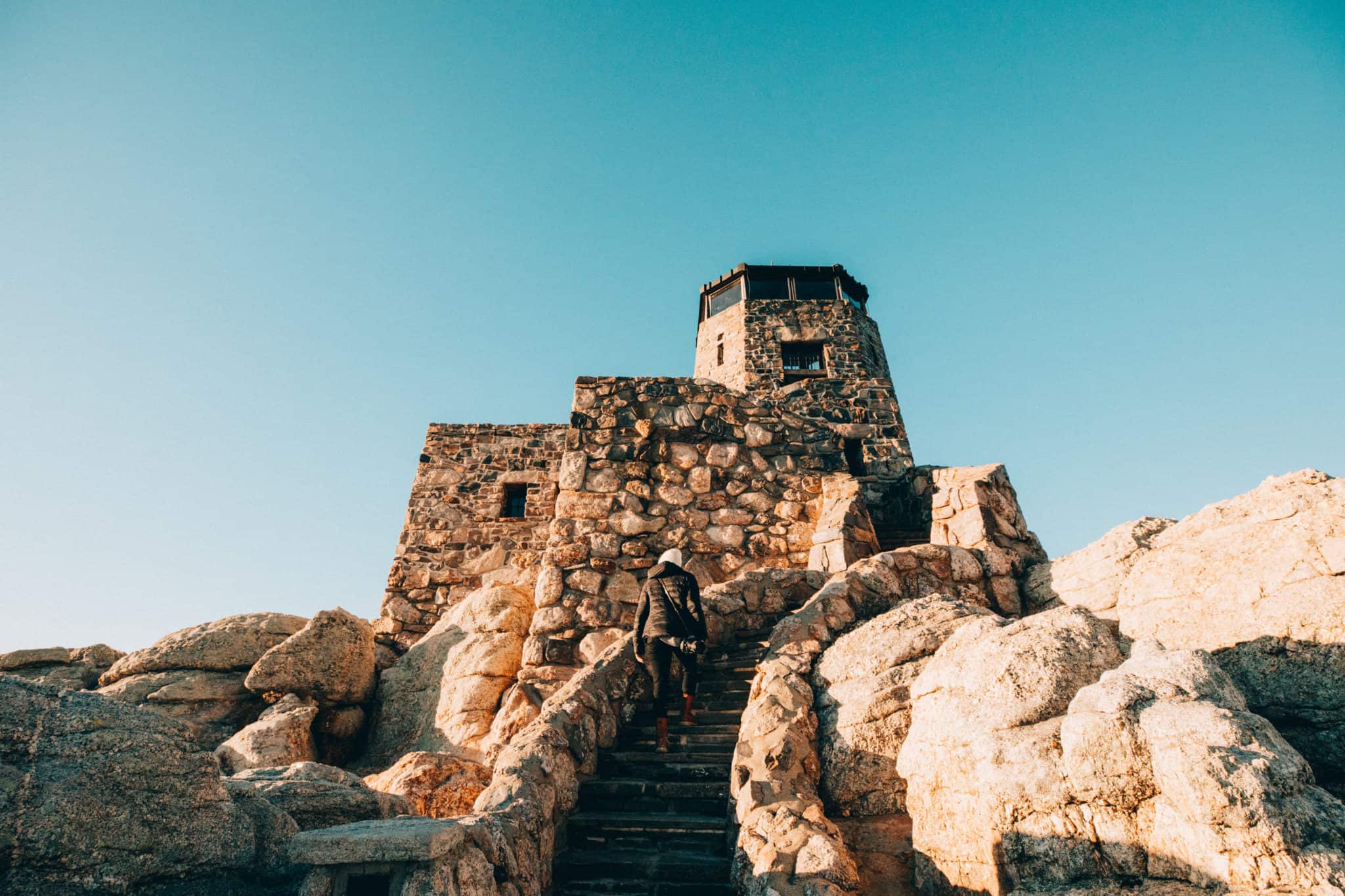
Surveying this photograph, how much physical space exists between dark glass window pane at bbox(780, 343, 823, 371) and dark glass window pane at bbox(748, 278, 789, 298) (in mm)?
2309

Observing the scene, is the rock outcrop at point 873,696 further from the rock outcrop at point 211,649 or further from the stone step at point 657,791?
the rock outcrop at point 211,649

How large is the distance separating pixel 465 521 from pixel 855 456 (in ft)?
32.7

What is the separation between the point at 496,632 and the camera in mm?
9352

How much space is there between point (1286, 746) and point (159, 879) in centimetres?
515

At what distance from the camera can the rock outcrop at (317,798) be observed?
12.7 ft

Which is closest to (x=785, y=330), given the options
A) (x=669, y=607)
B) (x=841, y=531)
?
(x=841, y=531)

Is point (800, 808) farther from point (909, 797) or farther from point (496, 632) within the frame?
point (496, 632)

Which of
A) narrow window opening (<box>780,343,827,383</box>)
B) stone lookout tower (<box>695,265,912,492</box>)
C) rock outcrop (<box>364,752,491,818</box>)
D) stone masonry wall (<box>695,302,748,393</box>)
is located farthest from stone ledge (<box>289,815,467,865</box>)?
narrow window opening (<box>780,343,827,383</box>)

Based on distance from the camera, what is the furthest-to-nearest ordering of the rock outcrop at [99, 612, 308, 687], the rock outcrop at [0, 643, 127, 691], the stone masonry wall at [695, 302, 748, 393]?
the stone masonry wall at [695, 302, 748, 393] → the rock outcrop at [0, 643, 127, 691] → the rock outcrop at [99, 612, 308, 687]

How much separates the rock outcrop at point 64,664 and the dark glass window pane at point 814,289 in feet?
64.1

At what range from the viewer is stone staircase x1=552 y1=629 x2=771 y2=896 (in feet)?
13.6

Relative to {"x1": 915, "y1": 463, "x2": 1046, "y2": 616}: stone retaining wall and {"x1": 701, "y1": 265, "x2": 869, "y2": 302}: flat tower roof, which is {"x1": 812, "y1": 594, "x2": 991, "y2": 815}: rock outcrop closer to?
{"x1": 915, "y1": 463, "x2": 1046, "y2": 616}: stone retaining wall

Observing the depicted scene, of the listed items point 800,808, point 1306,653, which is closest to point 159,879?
point 800,808

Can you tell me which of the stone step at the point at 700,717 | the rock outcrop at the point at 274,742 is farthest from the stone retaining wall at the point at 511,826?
the rock outcrop at the point at 274,742
